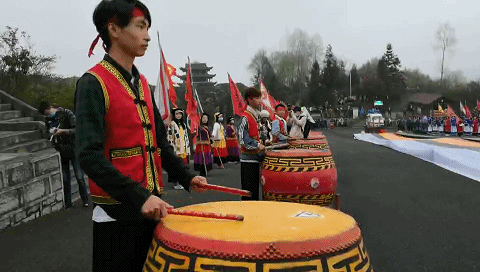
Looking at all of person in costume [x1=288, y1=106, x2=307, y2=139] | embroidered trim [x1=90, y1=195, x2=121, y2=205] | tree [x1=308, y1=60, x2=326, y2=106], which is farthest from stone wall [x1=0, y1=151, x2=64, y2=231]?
tree [x1=308, y1=60, x2=326, y2=106]

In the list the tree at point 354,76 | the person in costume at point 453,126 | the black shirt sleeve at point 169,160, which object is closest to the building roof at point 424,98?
the tree at point 354,76

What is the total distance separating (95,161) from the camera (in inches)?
63.3

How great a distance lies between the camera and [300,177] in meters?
4.10

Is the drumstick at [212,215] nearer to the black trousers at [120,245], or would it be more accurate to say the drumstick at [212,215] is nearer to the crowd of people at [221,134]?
the black trousers at [120,245]

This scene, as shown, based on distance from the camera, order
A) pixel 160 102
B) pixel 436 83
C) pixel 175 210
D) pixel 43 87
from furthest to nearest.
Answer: pixel 436 83 < pixel 43 87 < pixel 160 102 < pixel 175 210

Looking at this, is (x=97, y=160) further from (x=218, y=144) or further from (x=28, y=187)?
(x=218, y=144)

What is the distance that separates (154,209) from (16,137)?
7.78 m

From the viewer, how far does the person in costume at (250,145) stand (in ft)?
15.2

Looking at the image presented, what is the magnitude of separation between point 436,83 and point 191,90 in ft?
242

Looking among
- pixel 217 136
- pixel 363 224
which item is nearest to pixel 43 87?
pixel 217 136

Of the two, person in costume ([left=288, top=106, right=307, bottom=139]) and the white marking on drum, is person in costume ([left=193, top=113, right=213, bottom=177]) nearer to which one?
person in costume ([left=288, top=106, right=307, bottom=139])

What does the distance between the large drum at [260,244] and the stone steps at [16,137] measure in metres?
7.31

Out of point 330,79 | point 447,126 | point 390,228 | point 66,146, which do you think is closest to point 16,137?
point 66,146

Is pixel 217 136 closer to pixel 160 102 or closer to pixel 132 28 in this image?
pixel 160 102
